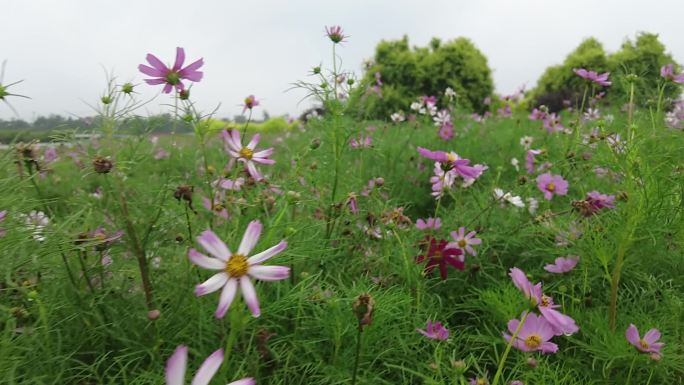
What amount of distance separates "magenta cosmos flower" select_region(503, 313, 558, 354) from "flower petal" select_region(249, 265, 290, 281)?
0.46 metres

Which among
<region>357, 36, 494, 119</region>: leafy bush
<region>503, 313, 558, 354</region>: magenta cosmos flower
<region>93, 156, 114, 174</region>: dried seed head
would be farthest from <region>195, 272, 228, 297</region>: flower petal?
<region>357, 36, 494, 119</region>: leafy bush

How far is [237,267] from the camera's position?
61cm

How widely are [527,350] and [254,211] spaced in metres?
0.73

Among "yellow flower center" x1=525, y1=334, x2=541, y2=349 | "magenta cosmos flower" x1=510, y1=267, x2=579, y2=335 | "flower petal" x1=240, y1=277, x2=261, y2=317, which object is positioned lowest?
"yellow flower center" x1=525, y1=334, x2=541, y2=349

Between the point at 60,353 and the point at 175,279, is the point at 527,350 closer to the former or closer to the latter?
the point at 175,279

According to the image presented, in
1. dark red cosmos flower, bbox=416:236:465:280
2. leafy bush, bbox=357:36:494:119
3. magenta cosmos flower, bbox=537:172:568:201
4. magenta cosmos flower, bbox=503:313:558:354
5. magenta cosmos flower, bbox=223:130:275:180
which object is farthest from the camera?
leafy bush, bbox=357:36:494:119

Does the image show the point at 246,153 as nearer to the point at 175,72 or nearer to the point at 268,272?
the point at 175,72

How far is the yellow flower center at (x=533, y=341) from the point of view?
33.1 inches

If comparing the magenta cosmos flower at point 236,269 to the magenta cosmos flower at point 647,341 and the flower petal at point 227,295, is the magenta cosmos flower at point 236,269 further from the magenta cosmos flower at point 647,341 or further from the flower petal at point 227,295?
the magenta cosmos flower at point 647,341

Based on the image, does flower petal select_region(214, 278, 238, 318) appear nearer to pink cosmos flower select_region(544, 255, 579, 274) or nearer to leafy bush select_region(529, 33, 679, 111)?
pink cosmos flower select_region(544, 255, 579, 274)

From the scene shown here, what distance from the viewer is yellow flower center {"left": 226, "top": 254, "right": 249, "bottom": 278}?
0.60 m

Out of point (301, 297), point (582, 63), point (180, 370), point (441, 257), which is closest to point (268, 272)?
point (180, 370)

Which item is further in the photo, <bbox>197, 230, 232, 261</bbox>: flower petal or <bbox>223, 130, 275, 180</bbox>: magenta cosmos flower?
<bbox>223, 130, 275, 180</bbox>: magenta cosmos flower

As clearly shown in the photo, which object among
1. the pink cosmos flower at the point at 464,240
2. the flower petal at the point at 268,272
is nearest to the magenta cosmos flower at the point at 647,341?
the pink cosmos flower at the point at 464,240
